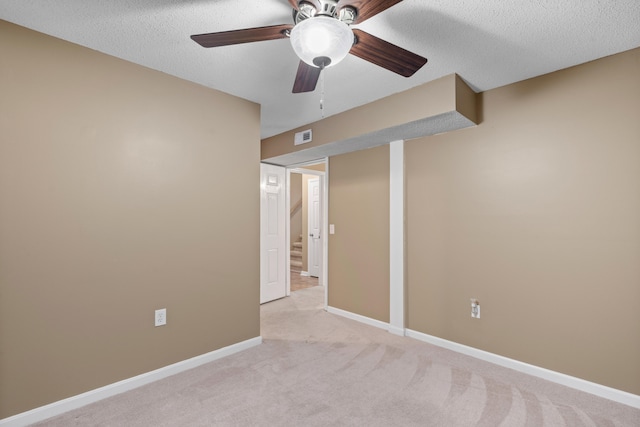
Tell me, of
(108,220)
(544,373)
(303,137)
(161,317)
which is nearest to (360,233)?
(303,137)

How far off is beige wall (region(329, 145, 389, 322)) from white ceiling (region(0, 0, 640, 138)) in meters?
1.15

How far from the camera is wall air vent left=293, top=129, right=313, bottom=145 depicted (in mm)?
3645

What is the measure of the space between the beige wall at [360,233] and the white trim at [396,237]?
0.08m

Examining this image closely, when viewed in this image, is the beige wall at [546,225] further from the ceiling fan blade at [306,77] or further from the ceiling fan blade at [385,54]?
the ceiling fan blade at [306,77]

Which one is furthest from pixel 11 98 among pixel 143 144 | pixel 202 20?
pixel 202 20

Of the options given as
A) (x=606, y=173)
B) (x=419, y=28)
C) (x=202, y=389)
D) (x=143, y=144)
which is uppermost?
(x=419, y=28)

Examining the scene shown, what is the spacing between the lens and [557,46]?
204 cm

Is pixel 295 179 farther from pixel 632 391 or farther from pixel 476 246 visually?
pixel 632 391

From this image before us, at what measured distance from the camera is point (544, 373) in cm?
241

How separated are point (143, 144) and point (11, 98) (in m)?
0.73

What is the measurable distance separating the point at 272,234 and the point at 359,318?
5.70 feet

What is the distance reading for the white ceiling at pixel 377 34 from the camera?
5.51 ft

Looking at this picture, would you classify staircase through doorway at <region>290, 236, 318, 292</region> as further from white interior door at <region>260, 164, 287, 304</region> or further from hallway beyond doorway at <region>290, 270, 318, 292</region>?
white interior door at <region>260, 164, 287, 304</region>

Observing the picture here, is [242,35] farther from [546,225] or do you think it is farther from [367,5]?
[546,225]
